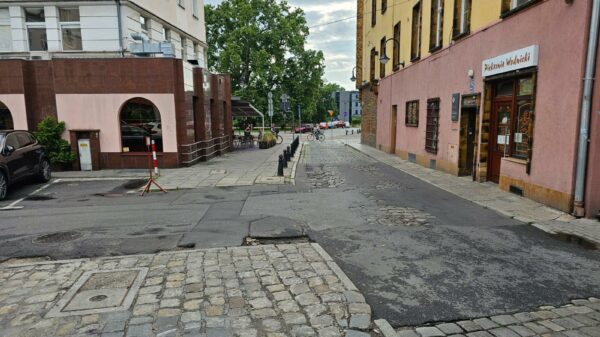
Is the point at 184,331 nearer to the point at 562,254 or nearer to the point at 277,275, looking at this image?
the point at 277,275

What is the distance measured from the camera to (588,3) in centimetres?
712

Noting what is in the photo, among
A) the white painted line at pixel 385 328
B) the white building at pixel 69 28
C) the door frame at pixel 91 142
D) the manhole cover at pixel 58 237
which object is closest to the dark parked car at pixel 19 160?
the door frame at pixel 91 142

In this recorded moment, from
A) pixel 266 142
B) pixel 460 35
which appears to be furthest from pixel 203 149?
pixel 460 35

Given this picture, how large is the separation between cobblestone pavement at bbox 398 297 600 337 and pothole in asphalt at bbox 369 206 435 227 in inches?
126

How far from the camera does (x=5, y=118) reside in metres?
14.9

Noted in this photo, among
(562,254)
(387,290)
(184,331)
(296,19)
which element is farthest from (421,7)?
(296,19)

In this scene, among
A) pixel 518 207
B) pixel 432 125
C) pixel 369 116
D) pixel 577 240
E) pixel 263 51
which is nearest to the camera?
pixel 577 240

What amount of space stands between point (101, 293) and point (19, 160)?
9275mm

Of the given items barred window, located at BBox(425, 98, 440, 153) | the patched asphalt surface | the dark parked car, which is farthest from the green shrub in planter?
the patched asphalt surface

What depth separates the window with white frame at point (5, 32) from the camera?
16156mm

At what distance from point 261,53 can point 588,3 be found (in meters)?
36.1

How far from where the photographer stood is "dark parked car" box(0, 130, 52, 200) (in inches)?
414

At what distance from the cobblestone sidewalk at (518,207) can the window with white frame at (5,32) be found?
17.1 m

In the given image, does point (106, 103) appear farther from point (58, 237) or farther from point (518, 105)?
point (518, 105)
